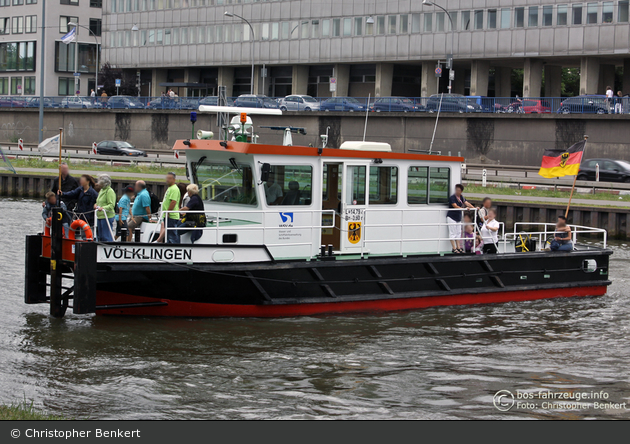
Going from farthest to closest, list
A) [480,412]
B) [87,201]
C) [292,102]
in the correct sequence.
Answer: [292,102] → [87,201] → [480,412]

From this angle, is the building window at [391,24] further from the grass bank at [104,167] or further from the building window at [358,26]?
the grass bank at [104,167]

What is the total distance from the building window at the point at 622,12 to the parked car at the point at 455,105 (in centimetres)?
1300

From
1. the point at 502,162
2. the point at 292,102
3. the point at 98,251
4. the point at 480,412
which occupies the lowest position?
the point at 480,412

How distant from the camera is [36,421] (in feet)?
23.7

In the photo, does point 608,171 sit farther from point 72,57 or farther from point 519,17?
point 72,57

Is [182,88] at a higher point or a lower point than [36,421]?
higher

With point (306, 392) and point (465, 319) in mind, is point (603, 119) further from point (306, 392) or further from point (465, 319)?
point (306, 392)

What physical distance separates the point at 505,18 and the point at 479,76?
15.9 ft

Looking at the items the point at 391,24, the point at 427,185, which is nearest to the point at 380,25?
the point at 391,24

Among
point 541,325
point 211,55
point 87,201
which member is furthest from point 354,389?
point 211,55

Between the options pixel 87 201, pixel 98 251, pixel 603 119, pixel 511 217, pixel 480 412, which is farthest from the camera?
pixel 603 119

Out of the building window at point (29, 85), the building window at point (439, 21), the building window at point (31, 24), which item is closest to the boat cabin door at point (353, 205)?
the building window at point (439, 21)

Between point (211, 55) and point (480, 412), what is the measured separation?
66876 mm

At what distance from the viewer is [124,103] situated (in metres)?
59.9
